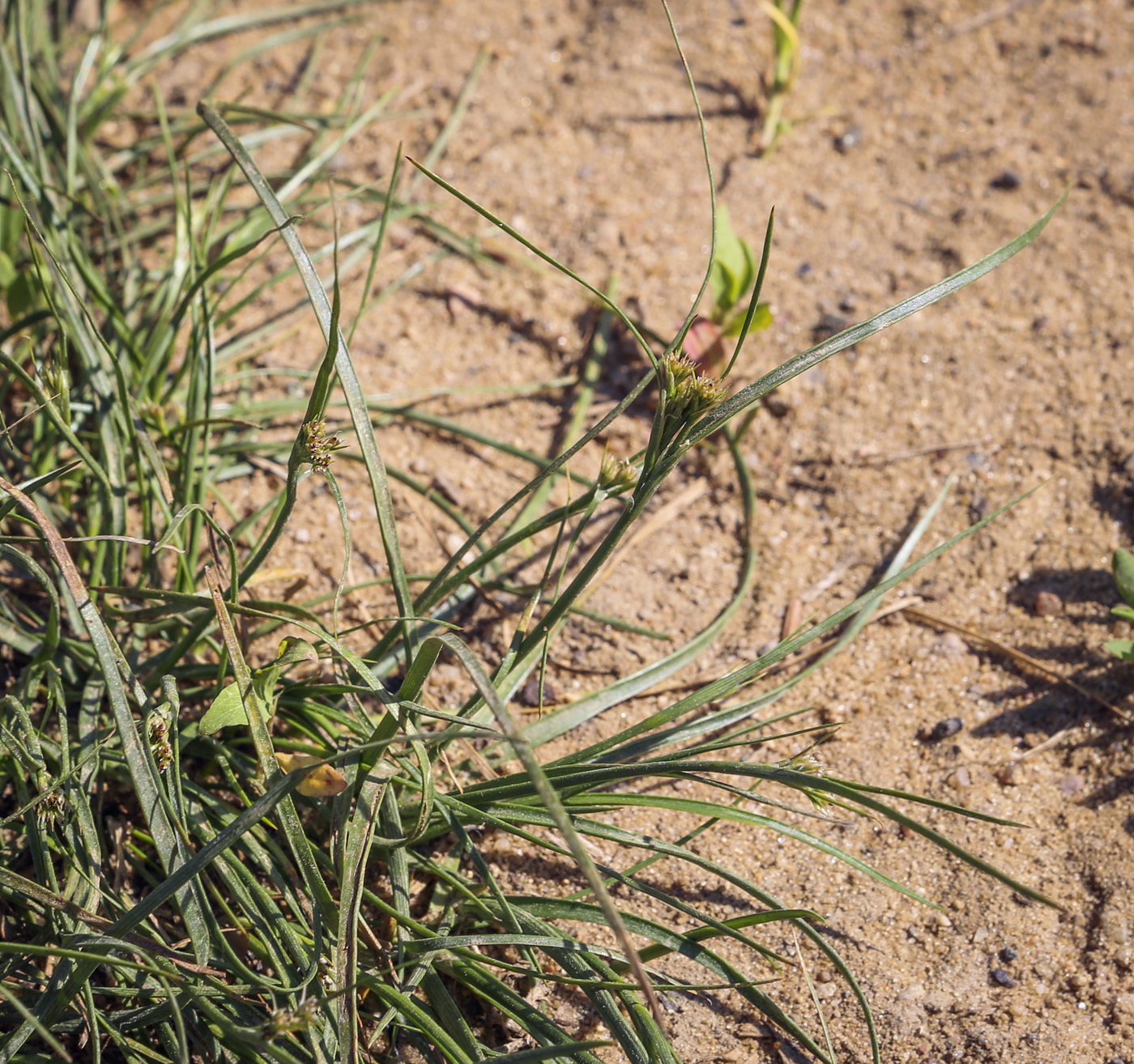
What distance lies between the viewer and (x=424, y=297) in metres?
2.14

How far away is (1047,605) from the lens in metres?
1.66

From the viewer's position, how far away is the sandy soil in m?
1.36

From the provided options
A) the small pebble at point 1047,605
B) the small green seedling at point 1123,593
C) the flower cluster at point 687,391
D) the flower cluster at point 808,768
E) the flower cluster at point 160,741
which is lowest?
the flower cluster at point 160,741

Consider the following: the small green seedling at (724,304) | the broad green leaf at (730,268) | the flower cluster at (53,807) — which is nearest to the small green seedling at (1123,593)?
the small green seedling at (724,304)

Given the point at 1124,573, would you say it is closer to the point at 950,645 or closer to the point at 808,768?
the point at 950,645

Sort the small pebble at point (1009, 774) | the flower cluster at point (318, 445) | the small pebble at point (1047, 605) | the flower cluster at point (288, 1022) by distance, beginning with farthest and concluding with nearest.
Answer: the small pebble at point (1047, 605), the small pebble at point (1009, 774), the flower cluster at point (318, 445), the flower cluster at point (288, 1022)

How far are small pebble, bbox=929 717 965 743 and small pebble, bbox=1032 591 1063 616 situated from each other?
0.94 ft

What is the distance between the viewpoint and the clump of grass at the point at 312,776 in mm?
1074

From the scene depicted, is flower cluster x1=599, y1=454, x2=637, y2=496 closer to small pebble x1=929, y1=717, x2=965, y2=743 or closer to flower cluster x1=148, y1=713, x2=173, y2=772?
flower cluster x1=148, y1=713, x2=173, y2=772

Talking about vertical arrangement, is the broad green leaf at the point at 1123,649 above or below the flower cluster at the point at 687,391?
below

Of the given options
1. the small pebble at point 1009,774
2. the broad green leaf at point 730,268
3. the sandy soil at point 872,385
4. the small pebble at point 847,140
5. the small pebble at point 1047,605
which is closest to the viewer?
the sandy soil at point 872,385

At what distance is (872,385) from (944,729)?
0.80 meters

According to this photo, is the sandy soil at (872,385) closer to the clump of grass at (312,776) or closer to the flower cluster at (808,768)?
the clump of grass at (312,776)

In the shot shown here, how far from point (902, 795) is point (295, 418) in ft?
4.67
